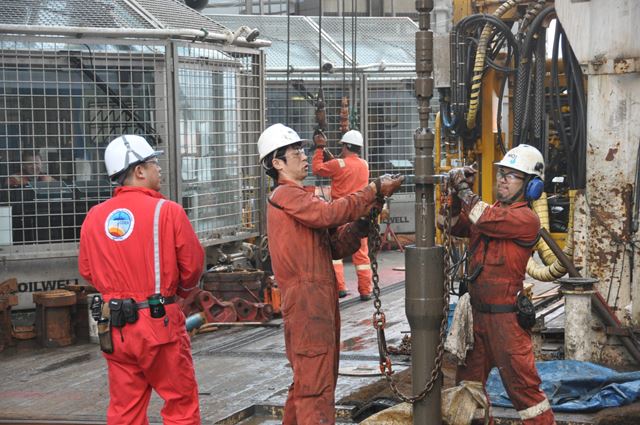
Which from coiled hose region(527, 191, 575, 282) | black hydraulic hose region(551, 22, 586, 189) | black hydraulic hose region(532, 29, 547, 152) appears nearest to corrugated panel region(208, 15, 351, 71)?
black hydraulic hose region(532, 29, 547, 152)

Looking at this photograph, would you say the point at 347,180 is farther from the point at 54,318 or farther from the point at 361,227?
the point at 361,227

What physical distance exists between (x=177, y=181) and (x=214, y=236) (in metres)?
0.92

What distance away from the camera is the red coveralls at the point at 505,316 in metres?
6.31

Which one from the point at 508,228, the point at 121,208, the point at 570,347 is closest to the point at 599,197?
the point at 570,347

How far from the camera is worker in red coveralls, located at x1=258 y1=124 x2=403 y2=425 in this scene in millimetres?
5836

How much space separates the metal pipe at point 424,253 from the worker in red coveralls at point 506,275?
871mm

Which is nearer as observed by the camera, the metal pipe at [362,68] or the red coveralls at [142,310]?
the red coveralls at [142,310]

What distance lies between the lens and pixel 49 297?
9.99m

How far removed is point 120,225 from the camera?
5.83 metres

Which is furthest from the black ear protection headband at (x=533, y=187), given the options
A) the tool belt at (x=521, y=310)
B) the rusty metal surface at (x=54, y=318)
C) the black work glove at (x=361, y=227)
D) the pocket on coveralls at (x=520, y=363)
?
the rusty metal surface at (x=54, y=318)

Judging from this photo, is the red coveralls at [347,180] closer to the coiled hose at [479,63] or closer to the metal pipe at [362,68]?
the coiled hose at [479,63]

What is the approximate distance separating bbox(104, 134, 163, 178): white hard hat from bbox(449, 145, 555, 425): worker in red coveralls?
1.73m

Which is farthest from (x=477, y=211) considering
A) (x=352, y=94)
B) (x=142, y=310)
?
(x=352, y=94)

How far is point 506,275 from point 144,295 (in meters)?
2.11
